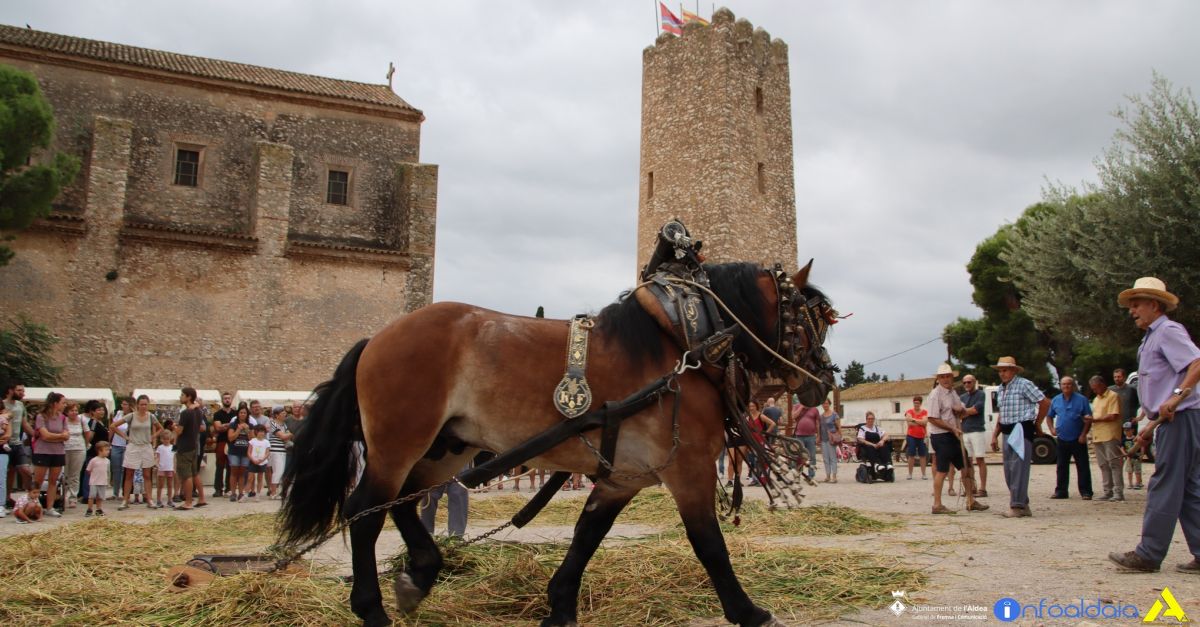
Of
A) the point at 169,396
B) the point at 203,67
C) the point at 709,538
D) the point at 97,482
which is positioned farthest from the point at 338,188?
the point at 709,538

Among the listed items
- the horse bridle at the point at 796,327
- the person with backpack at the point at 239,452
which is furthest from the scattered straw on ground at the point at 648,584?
the person with backpack at the point at 239,452

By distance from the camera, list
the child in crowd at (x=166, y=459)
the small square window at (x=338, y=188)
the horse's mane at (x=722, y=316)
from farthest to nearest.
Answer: the small square window at (x=338, y=188), the child in crowd at (x=166, y=459), the horse's mane at (x=722, y=316)

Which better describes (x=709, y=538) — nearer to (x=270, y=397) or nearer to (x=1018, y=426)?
(x=1018, y=426)

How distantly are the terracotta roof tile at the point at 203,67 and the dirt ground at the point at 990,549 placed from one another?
1899 centimetres

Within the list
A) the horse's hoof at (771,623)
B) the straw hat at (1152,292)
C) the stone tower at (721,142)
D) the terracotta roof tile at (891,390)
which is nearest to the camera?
the horse's hoof at (771,623)

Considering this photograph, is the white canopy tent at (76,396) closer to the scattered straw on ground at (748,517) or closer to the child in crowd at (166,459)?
the child in crowd at (166,459)

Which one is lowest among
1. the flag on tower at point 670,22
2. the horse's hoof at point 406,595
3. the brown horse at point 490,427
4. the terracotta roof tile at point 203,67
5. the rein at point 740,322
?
the horse's hoof at point 406,595

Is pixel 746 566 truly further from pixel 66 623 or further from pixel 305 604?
pixel 66 623

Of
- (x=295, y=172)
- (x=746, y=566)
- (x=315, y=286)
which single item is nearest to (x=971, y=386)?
(x=746, y=566)

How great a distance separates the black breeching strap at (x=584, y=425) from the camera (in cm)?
388

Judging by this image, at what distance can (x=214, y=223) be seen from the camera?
26188 millimetres

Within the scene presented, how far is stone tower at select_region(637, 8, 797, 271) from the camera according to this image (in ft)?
99.1

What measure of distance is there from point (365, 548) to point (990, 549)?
505 cm

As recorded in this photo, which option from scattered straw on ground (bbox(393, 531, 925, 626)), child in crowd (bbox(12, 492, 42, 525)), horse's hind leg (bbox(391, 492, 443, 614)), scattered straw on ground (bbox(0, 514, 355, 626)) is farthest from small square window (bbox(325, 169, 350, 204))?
horse's hind leg (bbox(391, 492, 443, 614))
